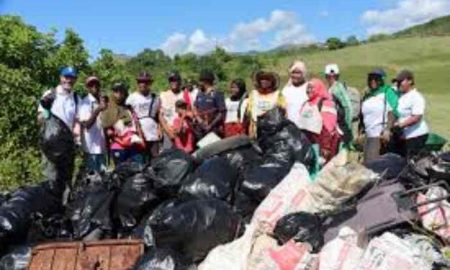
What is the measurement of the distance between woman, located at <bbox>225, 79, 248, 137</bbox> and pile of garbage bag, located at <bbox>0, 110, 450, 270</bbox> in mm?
899

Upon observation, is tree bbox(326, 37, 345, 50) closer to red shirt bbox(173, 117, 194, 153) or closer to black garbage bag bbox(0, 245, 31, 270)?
red shirt bbox(173, 117, 194, 153)

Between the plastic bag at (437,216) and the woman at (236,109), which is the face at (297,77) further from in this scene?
the plastic bag at (437,216)

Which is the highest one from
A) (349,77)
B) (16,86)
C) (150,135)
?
(16,86)

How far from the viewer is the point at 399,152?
8.04m

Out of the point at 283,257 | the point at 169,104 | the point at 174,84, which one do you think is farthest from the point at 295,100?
the point at 283,257

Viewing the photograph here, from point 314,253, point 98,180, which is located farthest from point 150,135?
point 314,253

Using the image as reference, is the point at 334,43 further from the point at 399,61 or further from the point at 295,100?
the point at 295,100

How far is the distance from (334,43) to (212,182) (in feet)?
154

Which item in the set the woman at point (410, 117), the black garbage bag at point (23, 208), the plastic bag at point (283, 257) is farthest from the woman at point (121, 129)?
the plastic bag at point (283, 257)

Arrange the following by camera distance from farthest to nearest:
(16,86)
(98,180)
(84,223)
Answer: (16,86) → (98,180) → (84,223)

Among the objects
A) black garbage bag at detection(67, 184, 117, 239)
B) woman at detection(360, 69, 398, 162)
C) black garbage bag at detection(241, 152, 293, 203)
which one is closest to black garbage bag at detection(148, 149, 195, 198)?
black garbage bag at detection(67, 184, 117, 239)

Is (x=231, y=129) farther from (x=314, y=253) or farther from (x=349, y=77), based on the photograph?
(x=349, y=77)

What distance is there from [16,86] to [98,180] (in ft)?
10.4

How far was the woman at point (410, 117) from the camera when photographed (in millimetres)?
7781
